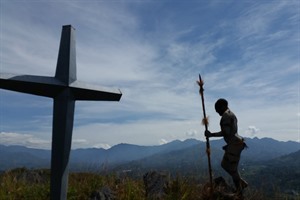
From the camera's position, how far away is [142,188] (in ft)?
29.0

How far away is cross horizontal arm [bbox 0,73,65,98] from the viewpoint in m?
6.31

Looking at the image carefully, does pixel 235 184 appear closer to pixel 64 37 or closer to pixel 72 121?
pixel 72 121

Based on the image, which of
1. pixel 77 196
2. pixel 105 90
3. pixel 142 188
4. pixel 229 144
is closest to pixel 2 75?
pixel 105 90

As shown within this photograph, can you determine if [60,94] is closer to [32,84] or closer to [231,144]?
[32,84]

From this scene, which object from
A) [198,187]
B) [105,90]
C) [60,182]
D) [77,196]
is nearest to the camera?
[60,182]

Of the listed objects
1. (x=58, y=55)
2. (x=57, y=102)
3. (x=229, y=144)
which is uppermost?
(x=58, y=55)

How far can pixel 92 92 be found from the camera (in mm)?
7258

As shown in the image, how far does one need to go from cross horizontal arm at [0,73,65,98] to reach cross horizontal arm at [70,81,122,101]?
316 mm

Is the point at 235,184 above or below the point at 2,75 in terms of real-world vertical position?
below

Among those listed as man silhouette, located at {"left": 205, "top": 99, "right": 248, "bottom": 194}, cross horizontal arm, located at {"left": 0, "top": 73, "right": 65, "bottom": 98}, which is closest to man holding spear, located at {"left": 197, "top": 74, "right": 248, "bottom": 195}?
man silhouette, located at {"left": 205, "top": 99, "right": 248, "bottom": 194}

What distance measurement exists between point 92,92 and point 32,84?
1.25 m

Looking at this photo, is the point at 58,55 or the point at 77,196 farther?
the point at 77,196

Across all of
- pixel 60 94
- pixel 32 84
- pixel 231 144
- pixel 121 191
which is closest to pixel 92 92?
pixel 60 94

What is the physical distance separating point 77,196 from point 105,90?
2.57 metres
